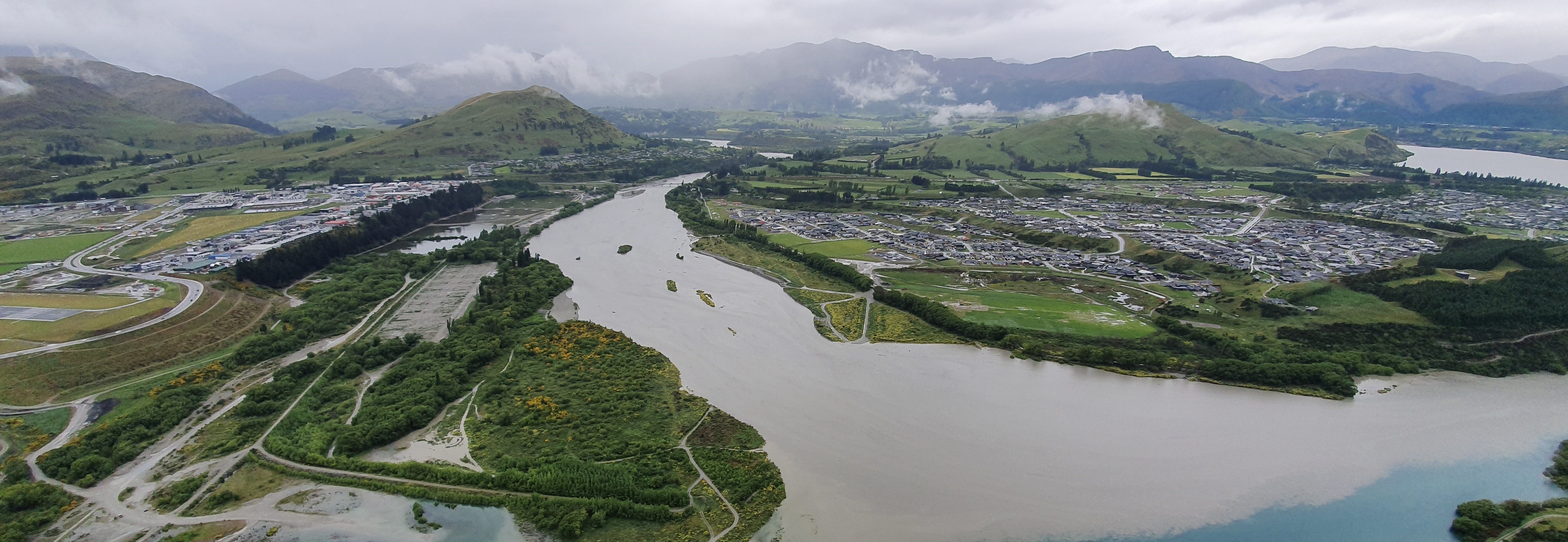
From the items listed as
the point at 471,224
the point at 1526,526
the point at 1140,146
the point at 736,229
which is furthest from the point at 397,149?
the point at 1140,146

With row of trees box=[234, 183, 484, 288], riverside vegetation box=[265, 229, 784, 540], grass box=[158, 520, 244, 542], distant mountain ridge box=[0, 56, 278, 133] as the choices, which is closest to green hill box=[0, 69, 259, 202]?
distant mountain ridge box=[0, 56, 278, 133]

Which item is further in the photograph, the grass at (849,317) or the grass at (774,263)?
the grass at (774,263)

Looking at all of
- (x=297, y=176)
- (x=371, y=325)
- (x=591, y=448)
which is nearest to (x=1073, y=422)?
(x=591, y=448)

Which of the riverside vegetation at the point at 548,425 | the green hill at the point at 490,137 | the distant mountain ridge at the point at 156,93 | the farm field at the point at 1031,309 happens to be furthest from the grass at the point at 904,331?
the distant mountain ridge at the point at 156,93

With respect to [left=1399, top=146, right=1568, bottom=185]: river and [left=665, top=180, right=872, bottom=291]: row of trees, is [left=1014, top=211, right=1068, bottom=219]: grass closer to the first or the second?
[left=665, top=180, right=872, bottom=291]: row of trees

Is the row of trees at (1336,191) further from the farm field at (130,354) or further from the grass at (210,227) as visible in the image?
the grass at (210,227)

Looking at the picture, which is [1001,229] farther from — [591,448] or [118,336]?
[118,336]
